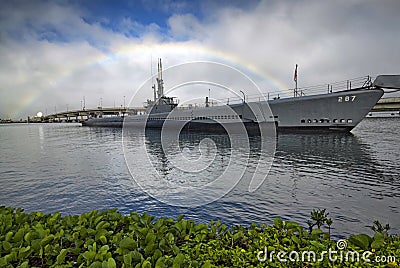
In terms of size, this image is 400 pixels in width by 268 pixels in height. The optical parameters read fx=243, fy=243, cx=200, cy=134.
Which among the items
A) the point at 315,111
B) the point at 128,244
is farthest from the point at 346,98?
the point at 128,244

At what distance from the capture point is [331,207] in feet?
28.0

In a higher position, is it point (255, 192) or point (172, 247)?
point (172, 247)

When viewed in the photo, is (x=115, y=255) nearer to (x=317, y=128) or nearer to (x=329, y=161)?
(x=329, y=161)

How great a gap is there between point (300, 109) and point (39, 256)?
41762mm

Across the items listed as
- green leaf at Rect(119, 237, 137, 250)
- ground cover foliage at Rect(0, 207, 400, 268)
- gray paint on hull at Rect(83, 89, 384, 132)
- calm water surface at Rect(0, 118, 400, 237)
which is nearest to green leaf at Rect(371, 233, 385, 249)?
ground cover foliage at Rect(0, 207, 400, 268)

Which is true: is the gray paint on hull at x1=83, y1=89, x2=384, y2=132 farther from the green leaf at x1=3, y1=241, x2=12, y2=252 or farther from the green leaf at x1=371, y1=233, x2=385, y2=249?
the green leaf at x1=3, y1=241, x2=12, y2=252

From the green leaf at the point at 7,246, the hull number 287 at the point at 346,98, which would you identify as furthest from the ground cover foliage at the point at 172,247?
the hull number 287 at the point at 346,98

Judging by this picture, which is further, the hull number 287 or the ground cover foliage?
the hull number 287

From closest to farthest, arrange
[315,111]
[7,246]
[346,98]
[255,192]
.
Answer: [7,246] < [255,192] < [346,98] < [315,111]

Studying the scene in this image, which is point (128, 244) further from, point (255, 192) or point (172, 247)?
point (255, 192)

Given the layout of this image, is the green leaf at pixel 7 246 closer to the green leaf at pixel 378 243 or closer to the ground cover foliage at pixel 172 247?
the ground cover foliage at pixel 172 247

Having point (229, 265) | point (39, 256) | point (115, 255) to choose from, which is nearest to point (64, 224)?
point (39, 256)

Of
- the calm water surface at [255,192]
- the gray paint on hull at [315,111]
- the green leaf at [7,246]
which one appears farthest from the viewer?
the gray paint on hull at [315,111]

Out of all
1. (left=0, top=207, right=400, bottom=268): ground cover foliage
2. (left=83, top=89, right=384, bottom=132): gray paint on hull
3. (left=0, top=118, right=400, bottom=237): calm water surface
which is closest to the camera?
(left=0, top=207, right=400, bottom=268): ground cover foliage
